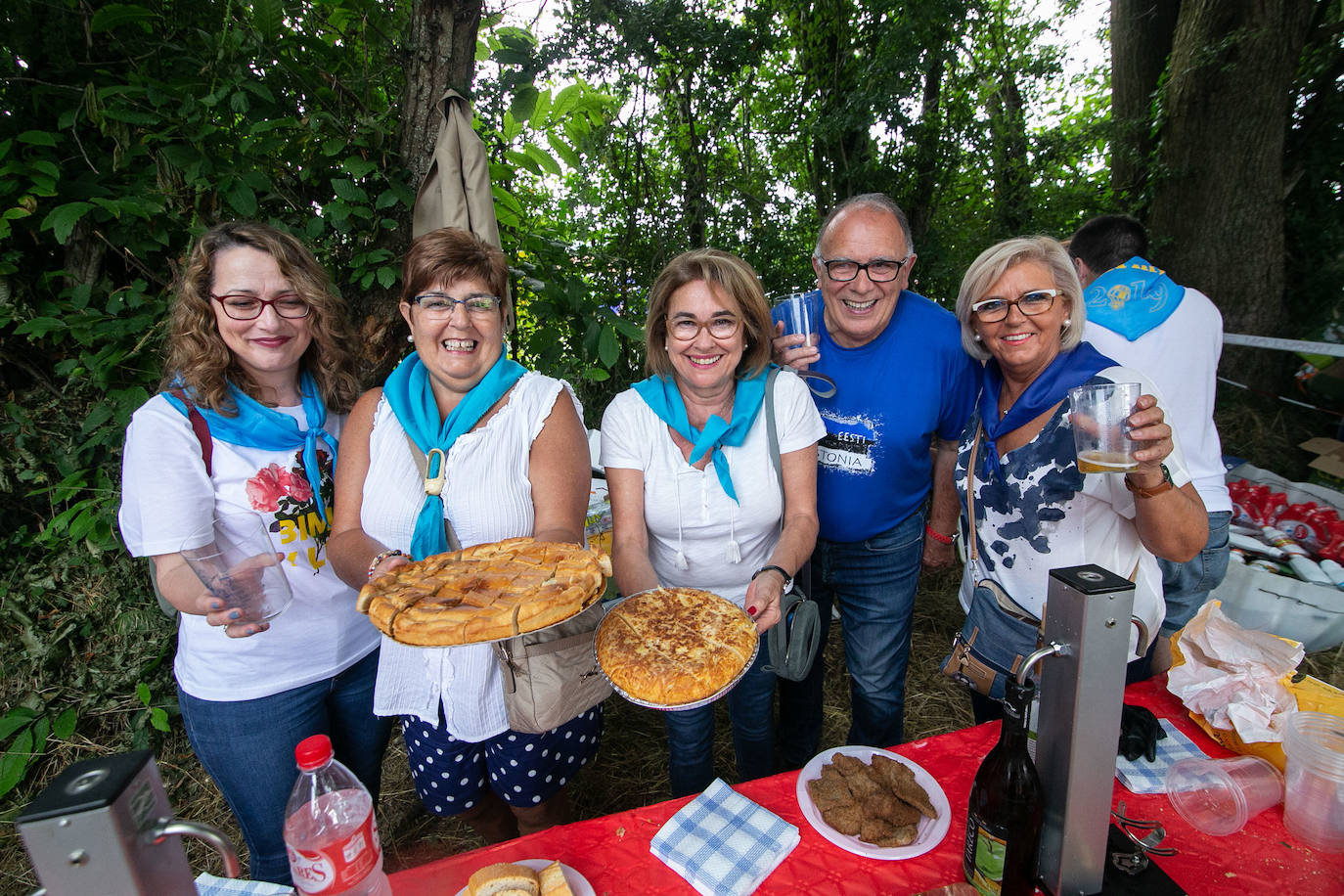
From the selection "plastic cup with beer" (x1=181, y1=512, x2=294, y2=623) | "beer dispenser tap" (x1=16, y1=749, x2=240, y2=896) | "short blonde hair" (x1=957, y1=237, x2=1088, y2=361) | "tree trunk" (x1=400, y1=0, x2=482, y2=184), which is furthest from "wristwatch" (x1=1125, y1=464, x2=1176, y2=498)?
"tree trunk" (x1=400, y1=0, x2=482, y2=184)

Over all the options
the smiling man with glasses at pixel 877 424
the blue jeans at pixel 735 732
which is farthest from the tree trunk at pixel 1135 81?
the blue jeans at pixel 735 732

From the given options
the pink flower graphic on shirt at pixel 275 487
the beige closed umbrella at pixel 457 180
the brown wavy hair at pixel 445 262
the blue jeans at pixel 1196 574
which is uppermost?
the beige closed umbrella at pixel 457 180

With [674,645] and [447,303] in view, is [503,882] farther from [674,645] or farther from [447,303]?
[447,303]

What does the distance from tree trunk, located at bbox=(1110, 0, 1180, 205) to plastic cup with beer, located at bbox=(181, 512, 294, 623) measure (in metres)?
7.96

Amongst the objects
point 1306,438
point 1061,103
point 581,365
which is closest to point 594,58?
point 581,365

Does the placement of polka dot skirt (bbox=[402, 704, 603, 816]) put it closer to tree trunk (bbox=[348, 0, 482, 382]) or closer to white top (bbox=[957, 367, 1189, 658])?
white top (bbox=[957, 367, 1189, 658])

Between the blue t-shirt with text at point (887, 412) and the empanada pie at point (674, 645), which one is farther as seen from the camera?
the blue t-shirt with text at point (887, 412)

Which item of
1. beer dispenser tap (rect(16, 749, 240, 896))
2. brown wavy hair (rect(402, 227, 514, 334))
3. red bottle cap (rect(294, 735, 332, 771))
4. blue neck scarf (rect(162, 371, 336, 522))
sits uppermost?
brown wavy hair (rect(402, 227, 514, 334))

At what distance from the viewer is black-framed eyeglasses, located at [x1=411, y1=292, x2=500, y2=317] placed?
6.47 ft

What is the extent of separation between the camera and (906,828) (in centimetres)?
154

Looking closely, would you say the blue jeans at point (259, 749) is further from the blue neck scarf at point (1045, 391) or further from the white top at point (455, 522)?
the blue neck scarf at point (1045, 391)

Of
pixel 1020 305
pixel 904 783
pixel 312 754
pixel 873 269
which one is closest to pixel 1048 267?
pixel 1020 305

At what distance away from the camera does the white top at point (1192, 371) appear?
109 inches

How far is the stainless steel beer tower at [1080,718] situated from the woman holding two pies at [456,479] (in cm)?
137
